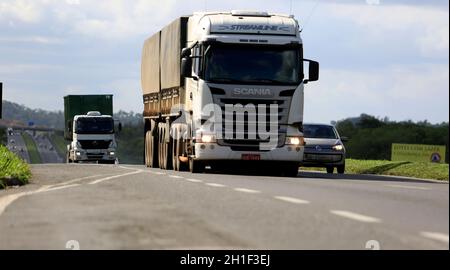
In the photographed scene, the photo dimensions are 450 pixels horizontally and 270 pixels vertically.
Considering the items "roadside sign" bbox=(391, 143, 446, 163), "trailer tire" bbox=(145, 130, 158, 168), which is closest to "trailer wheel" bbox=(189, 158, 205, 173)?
"trailer tire" bbox=(145, 130, 158, 168)

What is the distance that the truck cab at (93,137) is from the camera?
55219 mm

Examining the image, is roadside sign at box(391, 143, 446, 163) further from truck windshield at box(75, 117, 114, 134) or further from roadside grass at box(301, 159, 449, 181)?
truck windshield at box(75, 117, 114, 134)

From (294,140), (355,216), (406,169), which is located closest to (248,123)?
(294,140)

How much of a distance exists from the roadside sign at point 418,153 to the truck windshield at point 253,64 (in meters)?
20.5

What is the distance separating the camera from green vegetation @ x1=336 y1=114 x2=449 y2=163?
354 feet

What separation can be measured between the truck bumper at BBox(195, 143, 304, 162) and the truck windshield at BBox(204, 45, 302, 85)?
1.60 metres

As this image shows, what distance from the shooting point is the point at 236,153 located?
26656 mm

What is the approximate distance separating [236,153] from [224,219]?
1550 centimetres

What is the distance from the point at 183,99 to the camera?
29.6 metres

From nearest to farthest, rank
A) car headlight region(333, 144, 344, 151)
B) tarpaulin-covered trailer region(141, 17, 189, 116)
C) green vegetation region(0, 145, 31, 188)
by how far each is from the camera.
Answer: green vegetation region(0, 145, 31, 188) < tarpaulin-covered trailer region(141, 17, 189, 116) < car headlight region(333, 144, 344, 151)

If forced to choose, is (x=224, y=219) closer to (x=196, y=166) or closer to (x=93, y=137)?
(x=196, y=166)

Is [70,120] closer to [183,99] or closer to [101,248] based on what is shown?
[183,99]

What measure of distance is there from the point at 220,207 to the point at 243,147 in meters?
13.9
